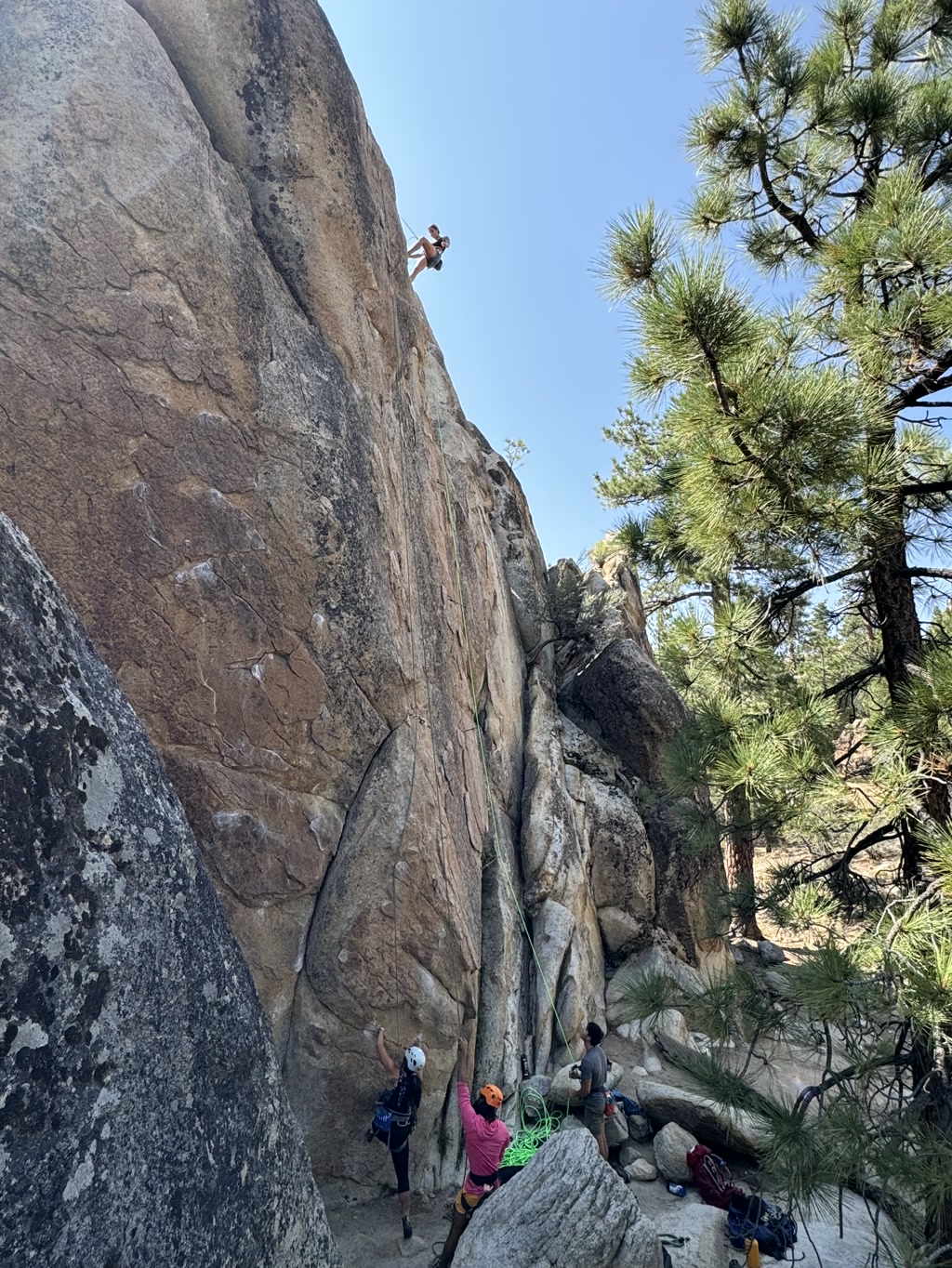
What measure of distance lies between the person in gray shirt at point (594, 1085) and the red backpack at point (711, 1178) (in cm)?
90

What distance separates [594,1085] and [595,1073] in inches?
6.8

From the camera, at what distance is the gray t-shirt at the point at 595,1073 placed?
6.63m

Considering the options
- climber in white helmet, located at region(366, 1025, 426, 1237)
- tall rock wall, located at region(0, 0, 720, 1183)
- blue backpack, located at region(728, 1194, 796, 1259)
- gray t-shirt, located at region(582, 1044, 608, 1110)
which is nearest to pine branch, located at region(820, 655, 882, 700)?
tall rock wall, located at region(0, 0, 720, 1183)

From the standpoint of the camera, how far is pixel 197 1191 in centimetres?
262

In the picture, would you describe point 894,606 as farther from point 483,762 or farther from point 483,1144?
point 483,1144

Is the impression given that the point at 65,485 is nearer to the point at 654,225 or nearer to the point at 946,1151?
the point at 654,225

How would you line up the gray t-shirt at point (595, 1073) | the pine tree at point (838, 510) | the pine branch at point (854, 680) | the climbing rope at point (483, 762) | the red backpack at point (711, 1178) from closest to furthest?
the pine tree at point (838, 510) → the pine branch at point (854, 680) → the red backpack at point (711, 1178) → the gray t-shirt at point (595, 1073) → the climbing rope at point (483, 762)

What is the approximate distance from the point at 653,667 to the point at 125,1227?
11639mm

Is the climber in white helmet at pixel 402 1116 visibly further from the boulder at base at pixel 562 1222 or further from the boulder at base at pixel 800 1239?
the boulder at base at pixel 800 1239

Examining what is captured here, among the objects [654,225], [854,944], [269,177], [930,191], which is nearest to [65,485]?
[269,177]

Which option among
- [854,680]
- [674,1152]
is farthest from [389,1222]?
[854,680]

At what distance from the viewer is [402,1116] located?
5602 mm

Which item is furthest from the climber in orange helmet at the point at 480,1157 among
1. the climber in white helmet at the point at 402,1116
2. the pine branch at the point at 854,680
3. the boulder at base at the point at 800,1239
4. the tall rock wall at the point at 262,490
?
the pine branch at the point at 854,680

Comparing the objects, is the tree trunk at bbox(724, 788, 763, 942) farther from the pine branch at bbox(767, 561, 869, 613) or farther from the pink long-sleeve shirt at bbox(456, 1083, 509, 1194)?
the pink long-sleeve shirt at bbox(456, 1083, 509, 1194)
